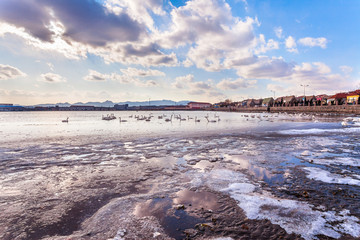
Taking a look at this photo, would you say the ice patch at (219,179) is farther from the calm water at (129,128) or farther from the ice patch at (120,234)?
the calm water at (129,128)

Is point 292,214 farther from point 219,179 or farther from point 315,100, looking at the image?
point 315,100

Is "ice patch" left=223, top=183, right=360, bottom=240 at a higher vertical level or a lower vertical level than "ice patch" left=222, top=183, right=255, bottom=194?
higher

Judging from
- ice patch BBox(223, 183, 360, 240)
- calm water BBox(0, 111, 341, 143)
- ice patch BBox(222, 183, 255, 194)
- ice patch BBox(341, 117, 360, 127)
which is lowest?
calm water BBox(0, 111, 341, 143)

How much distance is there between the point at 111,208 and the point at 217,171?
4909 mm

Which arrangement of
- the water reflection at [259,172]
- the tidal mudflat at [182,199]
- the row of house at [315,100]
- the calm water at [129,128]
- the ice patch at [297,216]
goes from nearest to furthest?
the ice patch at [297,216] → the tidal mudflat at [182,199] → the water reflection at [259,172] → the calm water at [129,128] → the row of house at [315,100]

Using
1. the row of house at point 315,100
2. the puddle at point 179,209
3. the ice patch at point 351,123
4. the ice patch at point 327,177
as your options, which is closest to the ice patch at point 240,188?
the puddle at point 179,209

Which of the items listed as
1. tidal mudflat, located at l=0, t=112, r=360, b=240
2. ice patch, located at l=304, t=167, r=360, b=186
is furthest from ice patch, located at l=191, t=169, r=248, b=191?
ice patch, located at l=304, t=167, r=360, b=186

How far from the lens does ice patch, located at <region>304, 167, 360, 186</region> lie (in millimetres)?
A: 6670

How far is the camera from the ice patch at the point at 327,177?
6.67 meters

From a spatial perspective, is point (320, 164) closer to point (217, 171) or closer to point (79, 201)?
point (217, 171)

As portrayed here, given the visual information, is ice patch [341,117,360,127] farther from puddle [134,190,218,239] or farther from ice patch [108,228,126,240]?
ice patch [108,228,126,240]

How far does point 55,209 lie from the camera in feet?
16.7

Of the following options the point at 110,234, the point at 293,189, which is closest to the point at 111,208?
the point at 110,234

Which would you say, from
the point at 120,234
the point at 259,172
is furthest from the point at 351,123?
the point at 120,234
